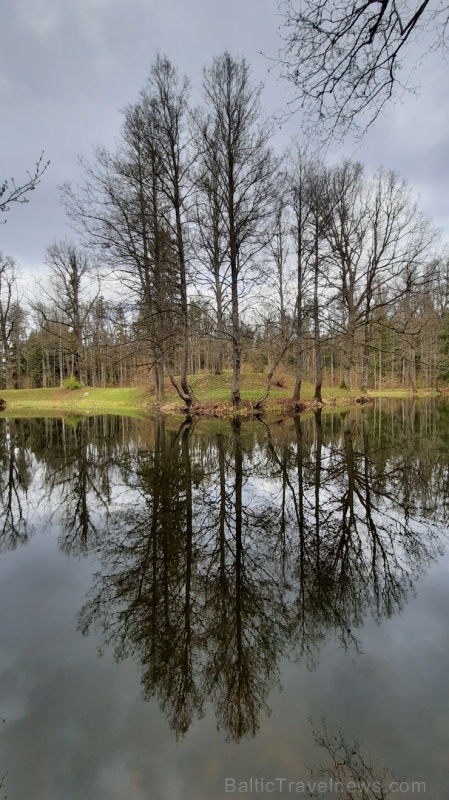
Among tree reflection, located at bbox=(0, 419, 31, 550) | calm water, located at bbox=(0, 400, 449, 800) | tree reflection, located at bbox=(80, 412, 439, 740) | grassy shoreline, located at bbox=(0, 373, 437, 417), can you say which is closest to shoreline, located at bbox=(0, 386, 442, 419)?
grassy shoreline, located at bbox=(0, 373, 437, 417)

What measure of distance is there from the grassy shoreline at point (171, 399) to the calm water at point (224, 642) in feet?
42.3

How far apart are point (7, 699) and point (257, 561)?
7.39ft

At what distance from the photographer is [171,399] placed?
76.6 ft

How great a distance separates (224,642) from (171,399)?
21.0 meters

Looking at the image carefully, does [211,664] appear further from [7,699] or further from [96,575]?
[96,575]

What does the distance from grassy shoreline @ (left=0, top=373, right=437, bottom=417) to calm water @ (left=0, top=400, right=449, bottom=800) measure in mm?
12899

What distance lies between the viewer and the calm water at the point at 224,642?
1.82 meters

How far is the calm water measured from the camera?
1.82 m

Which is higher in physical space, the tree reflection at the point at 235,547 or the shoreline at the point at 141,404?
the shoreline at the point at 141,404

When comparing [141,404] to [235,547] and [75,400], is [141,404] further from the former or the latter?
[235,547]

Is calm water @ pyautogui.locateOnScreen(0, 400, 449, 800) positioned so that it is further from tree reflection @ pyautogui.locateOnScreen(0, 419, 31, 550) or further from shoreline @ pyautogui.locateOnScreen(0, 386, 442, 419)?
shoreline @ pyautogui.locateOnScreen(0, 386, 442, 419)

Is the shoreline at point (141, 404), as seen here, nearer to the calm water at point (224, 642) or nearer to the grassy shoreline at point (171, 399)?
the grassy shoreline at point (171, 399)

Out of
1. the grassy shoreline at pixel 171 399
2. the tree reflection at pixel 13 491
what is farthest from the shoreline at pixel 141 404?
the tree reflection at pixel 13 491

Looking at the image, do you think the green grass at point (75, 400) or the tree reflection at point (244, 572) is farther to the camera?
the green grass at point (75, 400)
